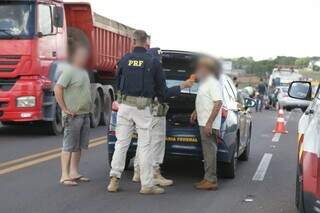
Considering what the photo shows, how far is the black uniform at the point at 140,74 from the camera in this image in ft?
25.2

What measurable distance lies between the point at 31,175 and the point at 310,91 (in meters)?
4.04

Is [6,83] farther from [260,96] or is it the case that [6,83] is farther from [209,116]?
[260,96]

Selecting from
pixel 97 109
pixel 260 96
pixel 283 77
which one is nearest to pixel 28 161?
pixel 97 109

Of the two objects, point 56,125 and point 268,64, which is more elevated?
point 56,125

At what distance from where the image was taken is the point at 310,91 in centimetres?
797

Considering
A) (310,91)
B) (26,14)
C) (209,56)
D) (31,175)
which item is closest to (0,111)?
(26,14)

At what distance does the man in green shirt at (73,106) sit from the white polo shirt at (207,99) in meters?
1.52

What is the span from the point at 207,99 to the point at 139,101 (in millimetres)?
966

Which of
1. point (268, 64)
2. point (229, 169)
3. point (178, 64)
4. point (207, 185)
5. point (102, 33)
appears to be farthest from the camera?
point (268, 64)

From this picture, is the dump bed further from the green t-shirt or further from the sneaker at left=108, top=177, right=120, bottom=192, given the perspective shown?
the sneaker at left=108, top=177, right=120, bottom=192

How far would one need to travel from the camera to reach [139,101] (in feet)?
25.3

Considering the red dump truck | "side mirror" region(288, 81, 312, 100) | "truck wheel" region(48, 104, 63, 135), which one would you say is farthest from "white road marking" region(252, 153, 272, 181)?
"truck wheel" region(48, 104, 63, 135)

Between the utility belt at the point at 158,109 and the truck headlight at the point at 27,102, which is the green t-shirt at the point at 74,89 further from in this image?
the truck headlight at the point at 27,102

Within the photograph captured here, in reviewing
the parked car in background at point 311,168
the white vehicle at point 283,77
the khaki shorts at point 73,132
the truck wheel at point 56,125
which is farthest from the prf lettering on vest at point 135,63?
the white vehicle at point 283,77
